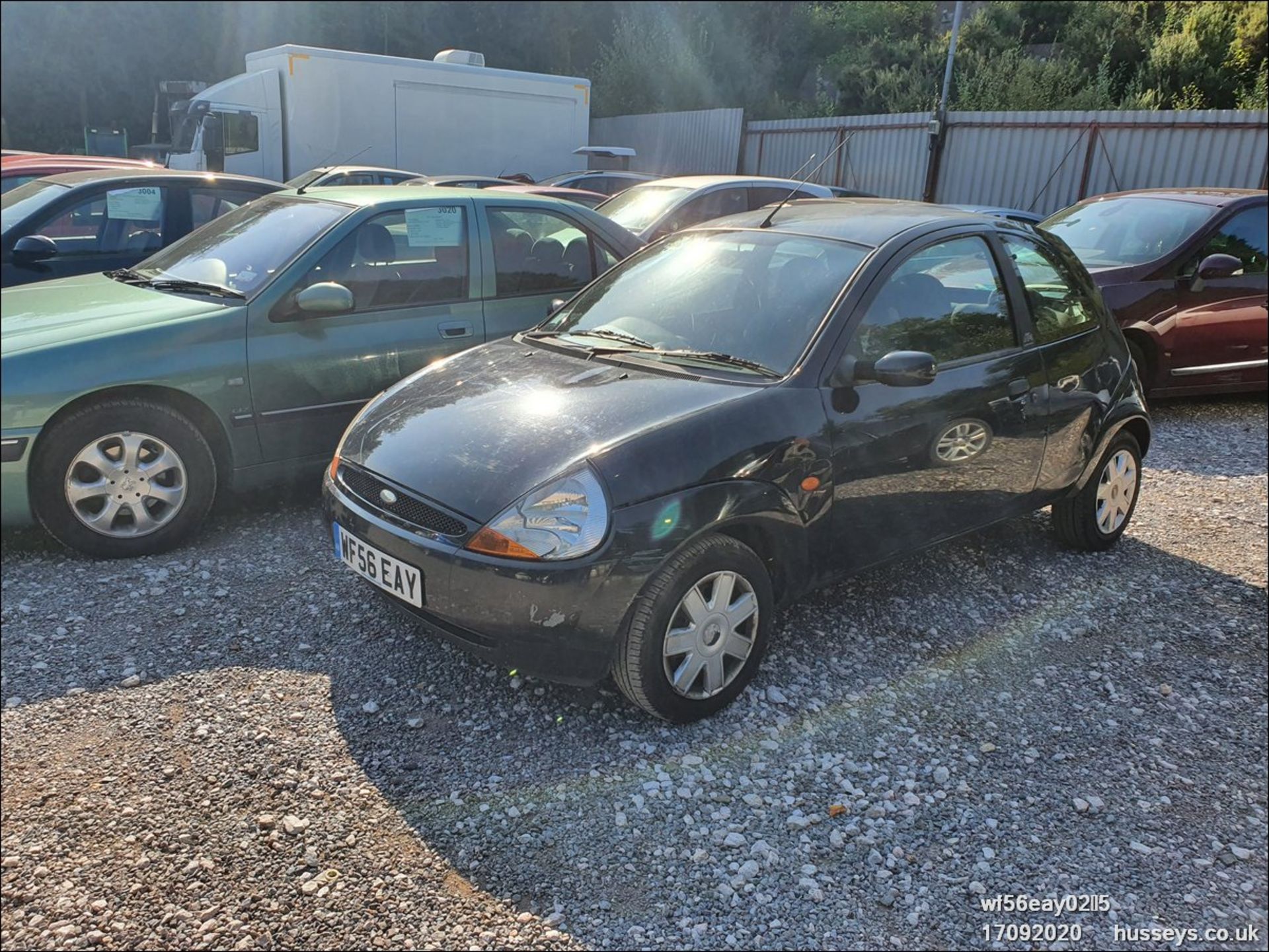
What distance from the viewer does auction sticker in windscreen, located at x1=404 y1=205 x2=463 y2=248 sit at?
4988mm

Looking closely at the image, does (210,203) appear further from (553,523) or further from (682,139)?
(682,139)

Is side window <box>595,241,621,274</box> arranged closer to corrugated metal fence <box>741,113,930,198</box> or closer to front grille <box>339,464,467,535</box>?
front grille <box>339,464,467,535</box>

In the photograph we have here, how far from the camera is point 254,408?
14.5 feet

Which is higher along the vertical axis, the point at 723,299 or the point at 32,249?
the point at 723,299

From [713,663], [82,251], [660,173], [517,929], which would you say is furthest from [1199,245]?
[660,173]

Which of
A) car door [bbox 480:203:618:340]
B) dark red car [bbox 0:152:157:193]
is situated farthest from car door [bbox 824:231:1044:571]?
dark red car [bbox 0:152:157:193]

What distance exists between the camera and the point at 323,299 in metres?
→ 4.47

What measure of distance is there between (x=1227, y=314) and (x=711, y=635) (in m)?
5.96

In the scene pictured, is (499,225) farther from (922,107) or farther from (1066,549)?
(922,107)

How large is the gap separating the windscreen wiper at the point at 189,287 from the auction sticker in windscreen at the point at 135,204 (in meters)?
1.56

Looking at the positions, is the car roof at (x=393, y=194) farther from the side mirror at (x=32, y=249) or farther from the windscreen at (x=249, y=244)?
the side mirror at (x=32, y=249)

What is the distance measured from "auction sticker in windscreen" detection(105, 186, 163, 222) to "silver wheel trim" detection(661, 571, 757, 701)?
16.3 feet

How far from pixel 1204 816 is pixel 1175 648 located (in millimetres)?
1128

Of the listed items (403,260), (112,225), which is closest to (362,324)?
(403,260)
